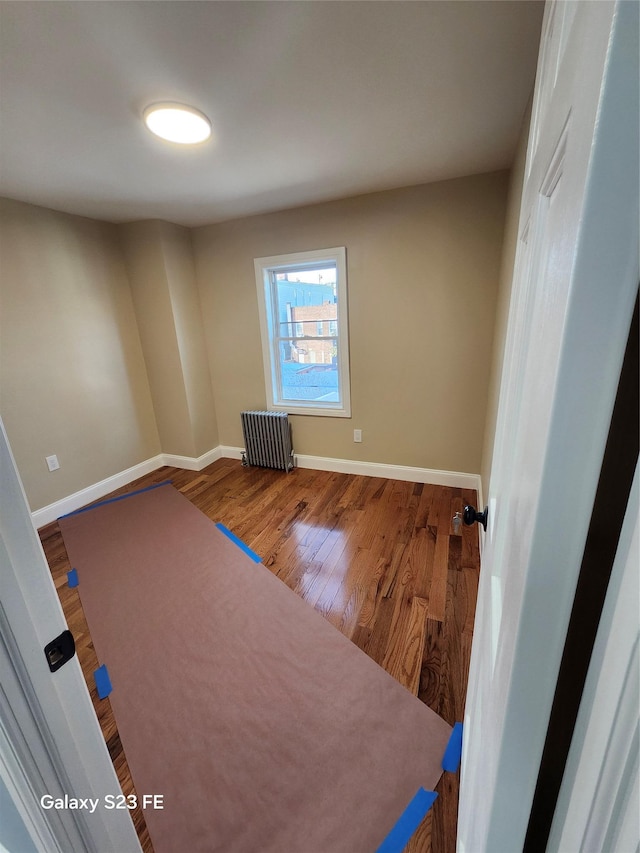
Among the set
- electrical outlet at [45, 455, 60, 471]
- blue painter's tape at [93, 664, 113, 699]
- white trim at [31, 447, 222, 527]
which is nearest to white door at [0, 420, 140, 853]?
blue painter's tape at [93, 664, 113, 699]

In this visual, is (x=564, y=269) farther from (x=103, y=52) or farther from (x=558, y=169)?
(x=103, y=52)

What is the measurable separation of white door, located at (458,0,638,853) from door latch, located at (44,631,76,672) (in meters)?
0.71

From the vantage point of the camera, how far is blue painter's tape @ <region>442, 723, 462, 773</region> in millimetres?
1119

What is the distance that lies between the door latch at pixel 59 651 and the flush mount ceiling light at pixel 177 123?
1.98 metres

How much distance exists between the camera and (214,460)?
3.80m

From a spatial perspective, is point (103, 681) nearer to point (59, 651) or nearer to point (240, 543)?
point (240, 543)

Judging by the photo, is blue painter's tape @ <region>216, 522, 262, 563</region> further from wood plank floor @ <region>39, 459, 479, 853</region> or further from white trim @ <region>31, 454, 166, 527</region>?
white trim @ <region>31, 454, 166, 527</region>

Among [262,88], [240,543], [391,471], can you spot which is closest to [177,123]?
[262,88]

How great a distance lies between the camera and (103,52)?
3.86 ft

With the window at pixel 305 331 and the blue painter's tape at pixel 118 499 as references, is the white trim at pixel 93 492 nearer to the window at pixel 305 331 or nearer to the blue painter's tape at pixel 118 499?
the blue painter's tape at pixel 118 499

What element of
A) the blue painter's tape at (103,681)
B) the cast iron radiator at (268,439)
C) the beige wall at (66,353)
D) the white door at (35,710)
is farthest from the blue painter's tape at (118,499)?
the white door at (35,710)

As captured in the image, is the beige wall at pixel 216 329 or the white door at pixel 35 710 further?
the beige wall at pixel 216 329

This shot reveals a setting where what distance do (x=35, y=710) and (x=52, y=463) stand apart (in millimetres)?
2775

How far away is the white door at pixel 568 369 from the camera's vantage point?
23 centimetres
